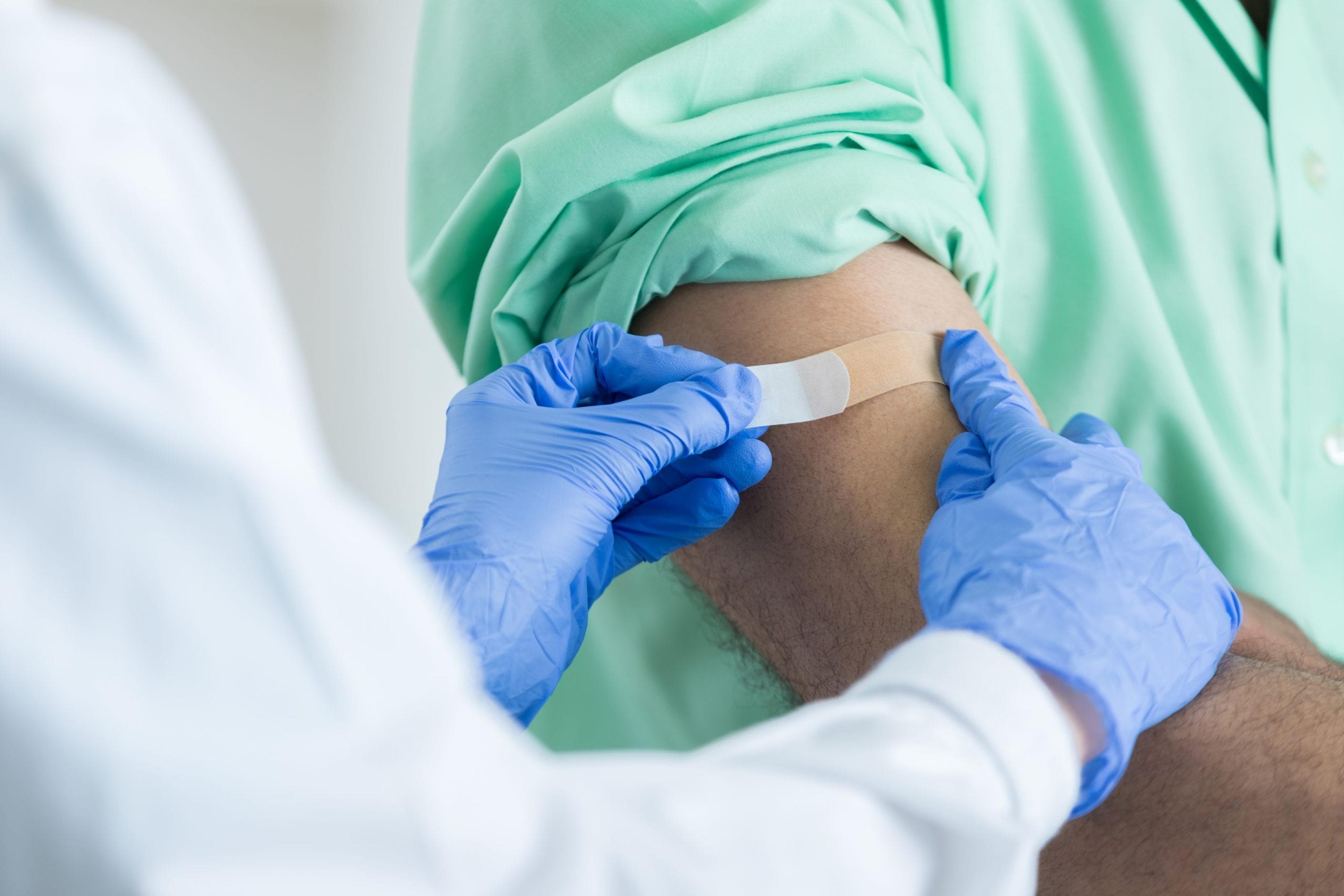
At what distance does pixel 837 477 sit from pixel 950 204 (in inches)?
12.2

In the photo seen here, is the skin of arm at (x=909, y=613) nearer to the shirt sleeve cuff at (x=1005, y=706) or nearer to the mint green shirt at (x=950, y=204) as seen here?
the mint green shirt at (x=950, y=204)

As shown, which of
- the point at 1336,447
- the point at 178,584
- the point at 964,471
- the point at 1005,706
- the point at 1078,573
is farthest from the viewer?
A: the point at 1336,447

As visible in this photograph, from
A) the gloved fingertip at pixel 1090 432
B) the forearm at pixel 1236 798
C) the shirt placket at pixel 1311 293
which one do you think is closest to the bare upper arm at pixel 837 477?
the gloved fingertip at pixel 1090 432

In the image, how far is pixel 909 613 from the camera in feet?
2.94

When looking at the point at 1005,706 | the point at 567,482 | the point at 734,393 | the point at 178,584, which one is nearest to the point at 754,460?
the point at 734,393

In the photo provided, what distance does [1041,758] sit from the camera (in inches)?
21.2

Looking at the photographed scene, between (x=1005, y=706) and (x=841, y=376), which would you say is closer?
(x=1005, y=706)

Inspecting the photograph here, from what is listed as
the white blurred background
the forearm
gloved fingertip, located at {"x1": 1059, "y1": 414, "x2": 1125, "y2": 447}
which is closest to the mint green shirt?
gloved fingertip, located at {"x1": 1059, "y1": 414, "x2": 1125, "y2": 447}

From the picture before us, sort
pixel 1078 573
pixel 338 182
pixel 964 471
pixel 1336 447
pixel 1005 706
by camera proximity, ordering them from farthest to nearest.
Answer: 1. pixel 338 182
2. pixel 1336 447
3. pixel 964 471
4. pixel 1078 573
5. pixel 1005 706

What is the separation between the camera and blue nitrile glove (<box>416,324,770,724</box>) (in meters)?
0.86

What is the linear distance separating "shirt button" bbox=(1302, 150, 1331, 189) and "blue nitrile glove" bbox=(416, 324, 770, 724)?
82 cm

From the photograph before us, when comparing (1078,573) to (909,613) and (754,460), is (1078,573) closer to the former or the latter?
(909,613)

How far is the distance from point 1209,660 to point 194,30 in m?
2.78

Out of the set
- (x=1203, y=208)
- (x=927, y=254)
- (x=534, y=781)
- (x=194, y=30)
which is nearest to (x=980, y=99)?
(x=927, y=254)
